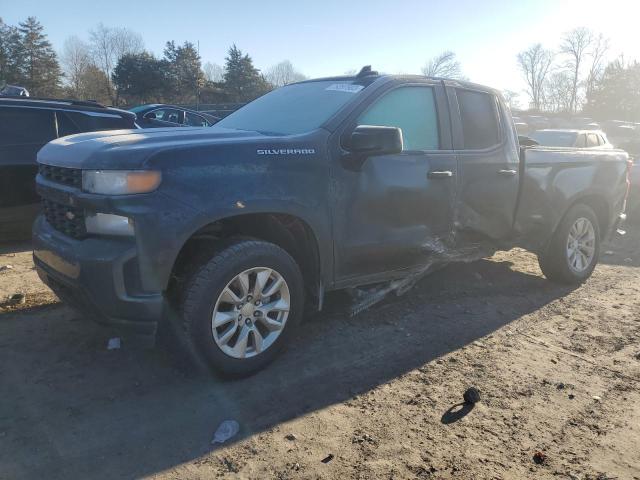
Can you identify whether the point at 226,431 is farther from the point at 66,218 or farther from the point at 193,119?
the point at 193,119

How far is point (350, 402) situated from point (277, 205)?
4.18ft

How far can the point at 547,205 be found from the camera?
16.6ft

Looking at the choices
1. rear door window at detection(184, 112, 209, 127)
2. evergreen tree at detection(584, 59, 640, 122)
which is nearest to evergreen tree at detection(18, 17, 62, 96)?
rear door window at detection(184, 112, 209, 127)

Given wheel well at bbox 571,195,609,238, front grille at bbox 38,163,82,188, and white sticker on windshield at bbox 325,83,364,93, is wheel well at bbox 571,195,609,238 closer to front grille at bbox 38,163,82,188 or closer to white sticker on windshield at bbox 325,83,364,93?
white sticker on windshield at bbox 325,83,364,93

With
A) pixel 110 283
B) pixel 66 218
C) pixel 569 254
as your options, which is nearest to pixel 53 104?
pixel 66 218

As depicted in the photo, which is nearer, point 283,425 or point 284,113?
point 283,425

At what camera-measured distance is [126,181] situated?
2756 mm

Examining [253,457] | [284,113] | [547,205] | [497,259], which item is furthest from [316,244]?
[497,259]

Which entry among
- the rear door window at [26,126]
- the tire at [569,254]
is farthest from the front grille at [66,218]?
the tire at [569,254]

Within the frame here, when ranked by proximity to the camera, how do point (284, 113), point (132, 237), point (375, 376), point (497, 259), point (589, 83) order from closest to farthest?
point (132, 237) < point (375, 376) < point (284, 113) < point (497, 259) < point (589, 83)

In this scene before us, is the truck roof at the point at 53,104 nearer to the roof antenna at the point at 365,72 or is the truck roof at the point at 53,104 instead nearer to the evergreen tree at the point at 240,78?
the roof antenna at the point at 365,72

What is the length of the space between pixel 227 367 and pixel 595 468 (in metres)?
2.05

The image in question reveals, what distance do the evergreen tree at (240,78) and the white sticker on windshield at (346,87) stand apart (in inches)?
1691

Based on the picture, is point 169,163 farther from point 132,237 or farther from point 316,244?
point 316,244
